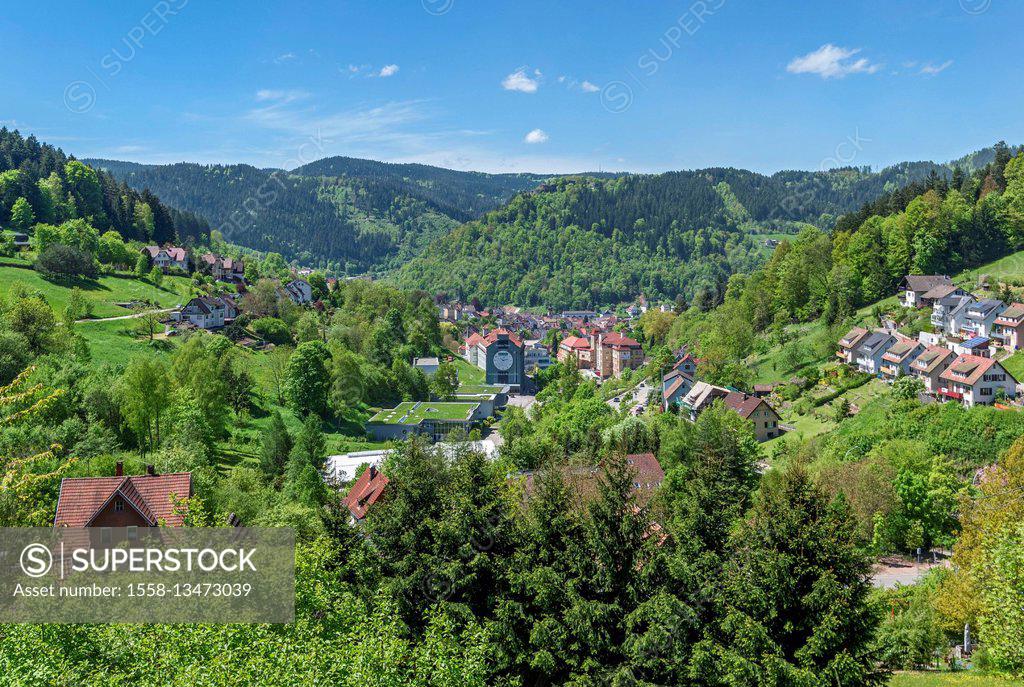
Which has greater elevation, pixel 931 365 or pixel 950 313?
pixel 950 313

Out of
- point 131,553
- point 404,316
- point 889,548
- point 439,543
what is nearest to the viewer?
point 131,553

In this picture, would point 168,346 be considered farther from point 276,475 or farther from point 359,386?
point 276,475

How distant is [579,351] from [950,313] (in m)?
46.2

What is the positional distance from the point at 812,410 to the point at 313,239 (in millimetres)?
172283

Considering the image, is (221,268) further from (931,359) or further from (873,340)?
(931,359)

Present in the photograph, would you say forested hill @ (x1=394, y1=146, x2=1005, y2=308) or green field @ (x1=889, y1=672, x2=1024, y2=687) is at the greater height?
forested hill @ (x1=394, y1=146, x2=1005, y2=308)

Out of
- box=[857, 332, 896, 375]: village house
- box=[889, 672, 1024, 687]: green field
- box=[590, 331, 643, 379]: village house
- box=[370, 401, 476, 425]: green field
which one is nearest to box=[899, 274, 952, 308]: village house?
box=[857, 332, 896, 375]: village house

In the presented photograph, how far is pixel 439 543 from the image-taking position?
14359mm

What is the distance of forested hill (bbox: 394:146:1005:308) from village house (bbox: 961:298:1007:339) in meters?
89.3

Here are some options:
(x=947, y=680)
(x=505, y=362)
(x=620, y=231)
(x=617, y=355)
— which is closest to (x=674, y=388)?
(x=505, y=362)

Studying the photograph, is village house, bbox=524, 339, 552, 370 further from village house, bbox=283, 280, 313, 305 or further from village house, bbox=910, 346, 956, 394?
village house, bbox=910, 346, 956, 394

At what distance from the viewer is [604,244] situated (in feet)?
516

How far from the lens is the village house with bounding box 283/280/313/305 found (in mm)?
75750

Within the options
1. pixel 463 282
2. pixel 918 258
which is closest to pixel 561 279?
pixel 463 282
